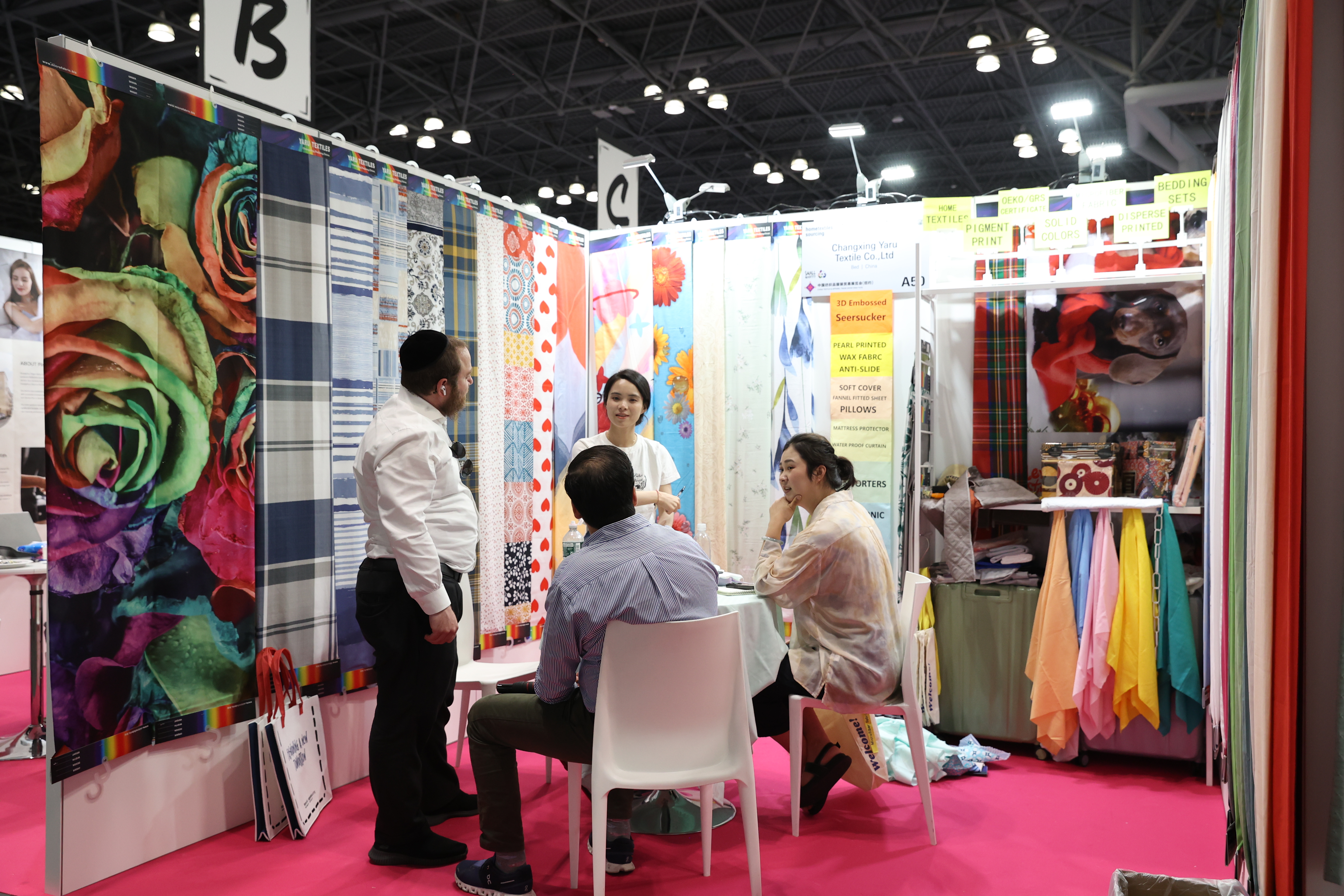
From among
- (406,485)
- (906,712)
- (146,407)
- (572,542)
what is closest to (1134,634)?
(906,712)

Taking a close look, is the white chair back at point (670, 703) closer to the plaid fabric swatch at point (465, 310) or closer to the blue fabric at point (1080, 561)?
the plaid fabric swatch at point (465, 310)

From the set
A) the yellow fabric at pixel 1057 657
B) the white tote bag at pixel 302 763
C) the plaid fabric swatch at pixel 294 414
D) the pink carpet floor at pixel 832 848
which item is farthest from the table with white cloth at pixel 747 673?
the plaid fabric swatch at pixel 294 414

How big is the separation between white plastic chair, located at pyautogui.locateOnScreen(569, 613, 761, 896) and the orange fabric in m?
1.22

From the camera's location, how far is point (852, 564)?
3.21 m

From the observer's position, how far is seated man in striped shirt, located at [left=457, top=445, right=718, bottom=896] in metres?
2.53

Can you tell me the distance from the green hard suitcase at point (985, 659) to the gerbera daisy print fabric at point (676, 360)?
1.46m

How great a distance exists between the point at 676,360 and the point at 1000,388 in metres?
1.68

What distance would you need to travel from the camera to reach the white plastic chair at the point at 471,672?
3727 millimetres

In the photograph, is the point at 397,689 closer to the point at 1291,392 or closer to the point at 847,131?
the point at 1291,392

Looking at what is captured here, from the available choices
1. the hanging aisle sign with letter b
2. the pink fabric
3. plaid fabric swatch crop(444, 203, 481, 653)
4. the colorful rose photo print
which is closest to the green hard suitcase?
the pink fabric

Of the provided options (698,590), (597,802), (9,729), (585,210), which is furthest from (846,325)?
(585,210)

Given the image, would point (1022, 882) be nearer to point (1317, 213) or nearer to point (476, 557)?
point (1317, 213)

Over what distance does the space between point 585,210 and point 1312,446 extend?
14.5 metres

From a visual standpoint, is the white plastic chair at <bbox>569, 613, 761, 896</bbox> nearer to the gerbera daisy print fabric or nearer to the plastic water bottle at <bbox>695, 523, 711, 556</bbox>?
the plastic water bottle at <bbox>695, 523, 711, 556</bbox>
